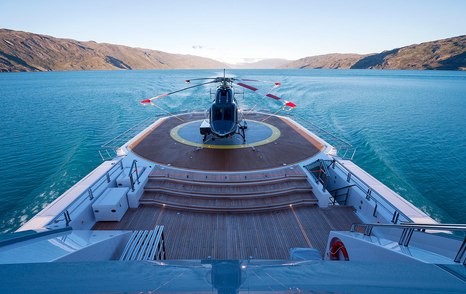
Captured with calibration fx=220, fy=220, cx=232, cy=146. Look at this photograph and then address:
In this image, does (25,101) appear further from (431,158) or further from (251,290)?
(431,158)

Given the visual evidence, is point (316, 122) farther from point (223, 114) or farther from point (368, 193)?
point (368, 193)

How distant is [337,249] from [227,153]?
11.6 metres

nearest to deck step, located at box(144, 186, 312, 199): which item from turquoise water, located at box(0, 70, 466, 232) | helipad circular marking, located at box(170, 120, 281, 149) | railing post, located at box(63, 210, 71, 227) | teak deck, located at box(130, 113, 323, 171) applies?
teak deck, located at box(130, 113, 323, 171)

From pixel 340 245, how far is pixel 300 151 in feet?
38.6

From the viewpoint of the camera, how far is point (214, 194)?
13258mm

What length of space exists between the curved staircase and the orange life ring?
497 cm

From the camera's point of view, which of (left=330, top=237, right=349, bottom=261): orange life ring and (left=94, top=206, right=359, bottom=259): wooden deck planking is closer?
(left=330, top=237, right=349, bottom=261): orange life ring

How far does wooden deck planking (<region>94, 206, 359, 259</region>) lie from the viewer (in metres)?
9.99

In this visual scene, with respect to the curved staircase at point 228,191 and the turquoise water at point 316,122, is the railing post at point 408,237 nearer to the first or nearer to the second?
the curved staircase at point 228,191

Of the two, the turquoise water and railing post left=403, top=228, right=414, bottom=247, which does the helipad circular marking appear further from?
railing post left=403, top=228, right=414, bottom=247

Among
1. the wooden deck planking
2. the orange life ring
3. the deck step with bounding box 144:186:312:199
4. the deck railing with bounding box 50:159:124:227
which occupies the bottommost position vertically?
the wooden deck planking

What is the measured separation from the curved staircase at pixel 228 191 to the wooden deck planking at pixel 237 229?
17.2 inches

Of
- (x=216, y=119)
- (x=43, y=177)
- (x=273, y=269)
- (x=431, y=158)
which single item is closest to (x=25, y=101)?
(x=43, y=177)

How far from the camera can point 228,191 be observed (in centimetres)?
1349
